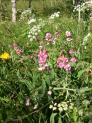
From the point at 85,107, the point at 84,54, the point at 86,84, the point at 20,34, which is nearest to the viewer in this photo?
the point at 85,107

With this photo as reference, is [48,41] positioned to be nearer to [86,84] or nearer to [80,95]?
[86,84]

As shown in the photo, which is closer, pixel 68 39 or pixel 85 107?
pixel 85 107

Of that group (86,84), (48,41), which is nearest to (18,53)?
(48,41)

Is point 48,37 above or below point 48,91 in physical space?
above

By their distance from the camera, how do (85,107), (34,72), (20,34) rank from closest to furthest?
(85,107)
(34,72)
(20,34)

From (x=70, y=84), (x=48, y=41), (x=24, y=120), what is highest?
(x=48, y=41)

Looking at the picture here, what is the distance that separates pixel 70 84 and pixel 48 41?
1.26 m

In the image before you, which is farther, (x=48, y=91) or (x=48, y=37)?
(x=48, y=37)

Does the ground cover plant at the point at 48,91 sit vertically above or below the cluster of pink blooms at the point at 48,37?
below

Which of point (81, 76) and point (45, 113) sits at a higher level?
point (81, 76)

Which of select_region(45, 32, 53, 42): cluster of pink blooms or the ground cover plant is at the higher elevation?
select_region(45, 32, 53, 42): cluster of pink blooms

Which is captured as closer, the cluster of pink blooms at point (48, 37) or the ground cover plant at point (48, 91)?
the ground cover plant at point (48, 91)

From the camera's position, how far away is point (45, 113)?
120 inches

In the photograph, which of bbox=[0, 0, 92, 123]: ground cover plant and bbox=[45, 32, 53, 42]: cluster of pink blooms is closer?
bbox=[0, 0, 92, 123]: ground cover plant
